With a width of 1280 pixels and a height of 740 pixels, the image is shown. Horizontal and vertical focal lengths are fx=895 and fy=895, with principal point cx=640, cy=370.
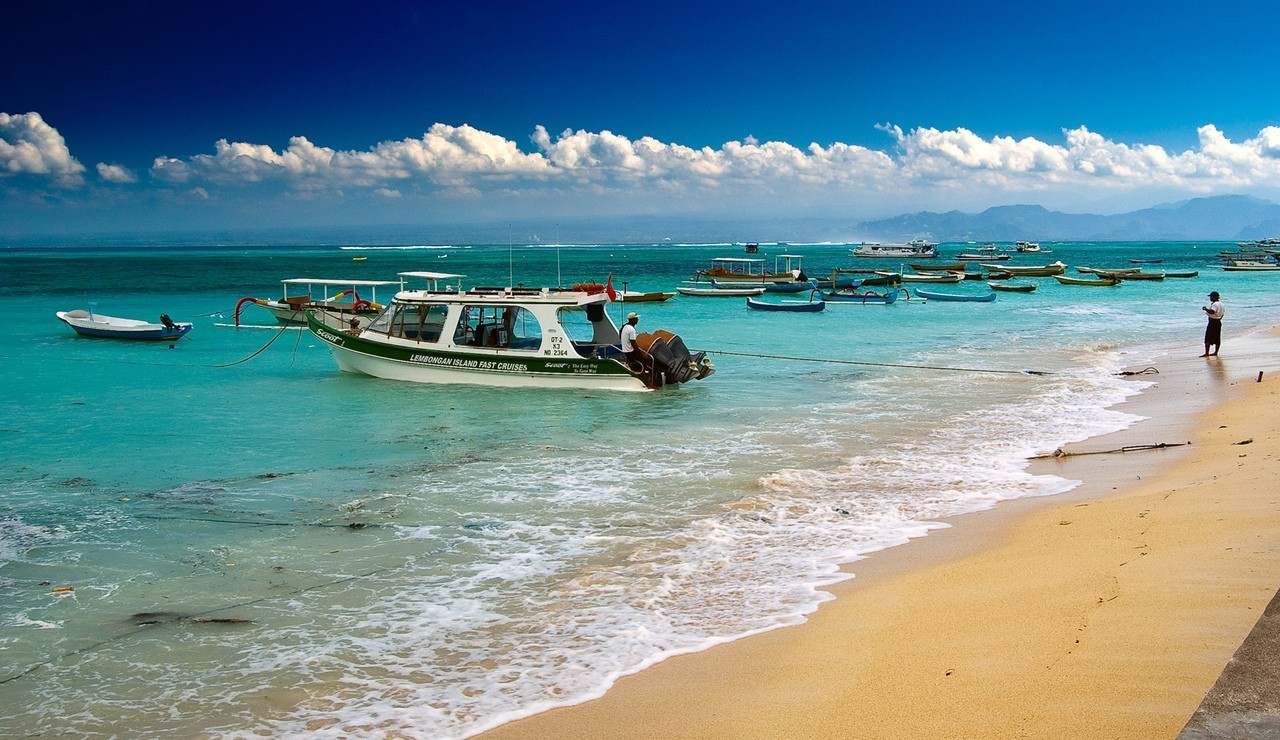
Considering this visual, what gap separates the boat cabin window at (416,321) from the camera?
20078 mm

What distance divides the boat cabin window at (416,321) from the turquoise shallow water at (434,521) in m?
1.22

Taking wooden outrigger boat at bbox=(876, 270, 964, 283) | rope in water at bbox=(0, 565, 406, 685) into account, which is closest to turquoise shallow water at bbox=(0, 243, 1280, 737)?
rope in water at bbox=(0, 565, 406, 685)

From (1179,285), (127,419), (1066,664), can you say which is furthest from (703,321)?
(1179,285)

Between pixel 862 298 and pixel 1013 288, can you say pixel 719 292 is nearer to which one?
pixel 862 298

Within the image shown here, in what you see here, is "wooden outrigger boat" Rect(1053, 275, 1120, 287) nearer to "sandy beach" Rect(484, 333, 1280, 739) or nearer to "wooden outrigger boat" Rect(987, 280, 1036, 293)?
"wooden outrigger boat" Rect(987, 280, 1036, 293)

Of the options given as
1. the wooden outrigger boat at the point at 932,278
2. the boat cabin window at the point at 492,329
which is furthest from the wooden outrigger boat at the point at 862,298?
the boat cabin window at the point at 492,329

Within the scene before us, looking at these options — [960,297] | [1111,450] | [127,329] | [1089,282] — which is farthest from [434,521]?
[1089,282]

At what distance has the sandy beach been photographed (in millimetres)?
4562

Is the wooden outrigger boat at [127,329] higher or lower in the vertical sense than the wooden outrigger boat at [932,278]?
lower

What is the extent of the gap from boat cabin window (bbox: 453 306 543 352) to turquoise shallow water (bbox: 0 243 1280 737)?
1.12 m

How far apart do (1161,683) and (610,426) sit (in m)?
11.6

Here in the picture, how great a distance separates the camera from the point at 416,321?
66.9ft

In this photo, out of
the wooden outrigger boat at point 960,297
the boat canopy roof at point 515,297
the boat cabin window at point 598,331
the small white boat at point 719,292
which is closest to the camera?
the boat canopy roof at point 515,297

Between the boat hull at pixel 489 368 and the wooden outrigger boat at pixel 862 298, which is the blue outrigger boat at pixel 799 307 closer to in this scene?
the wooden outrigger boat at pixel 862 298
